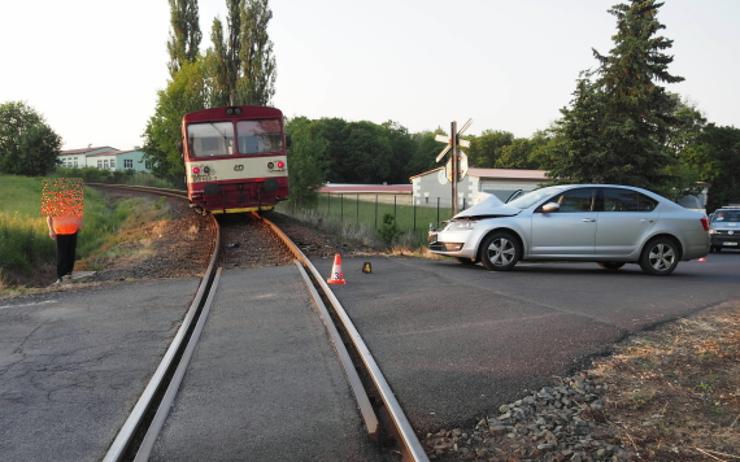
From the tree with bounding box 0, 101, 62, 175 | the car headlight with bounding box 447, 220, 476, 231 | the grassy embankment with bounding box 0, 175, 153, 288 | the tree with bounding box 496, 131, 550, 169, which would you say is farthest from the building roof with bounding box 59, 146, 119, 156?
the car headlight with bounding box 447, 220, 476, 231

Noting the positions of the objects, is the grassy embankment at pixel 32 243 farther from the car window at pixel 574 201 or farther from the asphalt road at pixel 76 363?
the car window at pixel 574 201

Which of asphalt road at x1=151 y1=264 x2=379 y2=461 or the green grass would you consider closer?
asphalt road at x1=151 y1=264 x2=379 y2=461

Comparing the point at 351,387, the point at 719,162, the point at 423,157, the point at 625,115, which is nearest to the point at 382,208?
the point at 625,115

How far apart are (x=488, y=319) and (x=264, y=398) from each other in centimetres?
317

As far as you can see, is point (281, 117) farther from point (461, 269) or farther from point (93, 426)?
point (93, 426)

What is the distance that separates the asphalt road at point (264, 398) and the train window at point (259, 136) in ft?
37.6

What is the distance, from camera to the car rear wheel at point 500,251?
10.8 metres

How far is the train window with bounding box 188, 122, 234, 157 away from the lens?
17734 mm

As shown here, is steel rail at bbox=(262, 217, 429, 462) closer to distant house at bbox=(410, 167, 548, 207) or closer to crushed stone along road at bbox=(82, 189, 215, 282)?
crushed stone along road at bbox=(82, 189, 215, 282)

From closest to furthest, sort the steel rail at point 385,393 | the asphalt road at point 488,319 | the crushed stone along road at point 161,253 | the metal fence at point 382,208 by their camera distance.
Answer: the steel rail at point 385,393 < the asphalt road at point 488,319 < the crushed stone along road at point 161,253 < the metal fence at point 382,208

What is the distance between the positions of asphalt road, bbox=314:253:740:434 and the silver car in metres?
0.36

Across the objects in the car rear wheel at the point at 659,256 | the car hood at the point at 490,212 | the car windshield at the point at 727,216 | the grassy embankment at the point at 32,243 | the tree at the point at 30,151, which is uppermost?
the tree at the point at 30,151

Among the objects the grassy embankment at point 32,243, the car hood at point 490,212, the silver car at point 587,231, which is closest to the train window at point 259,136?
the grassy embankment at point 32,243

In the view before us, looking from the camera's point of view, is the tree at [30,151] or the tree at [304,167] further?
the tree at [30,151]
